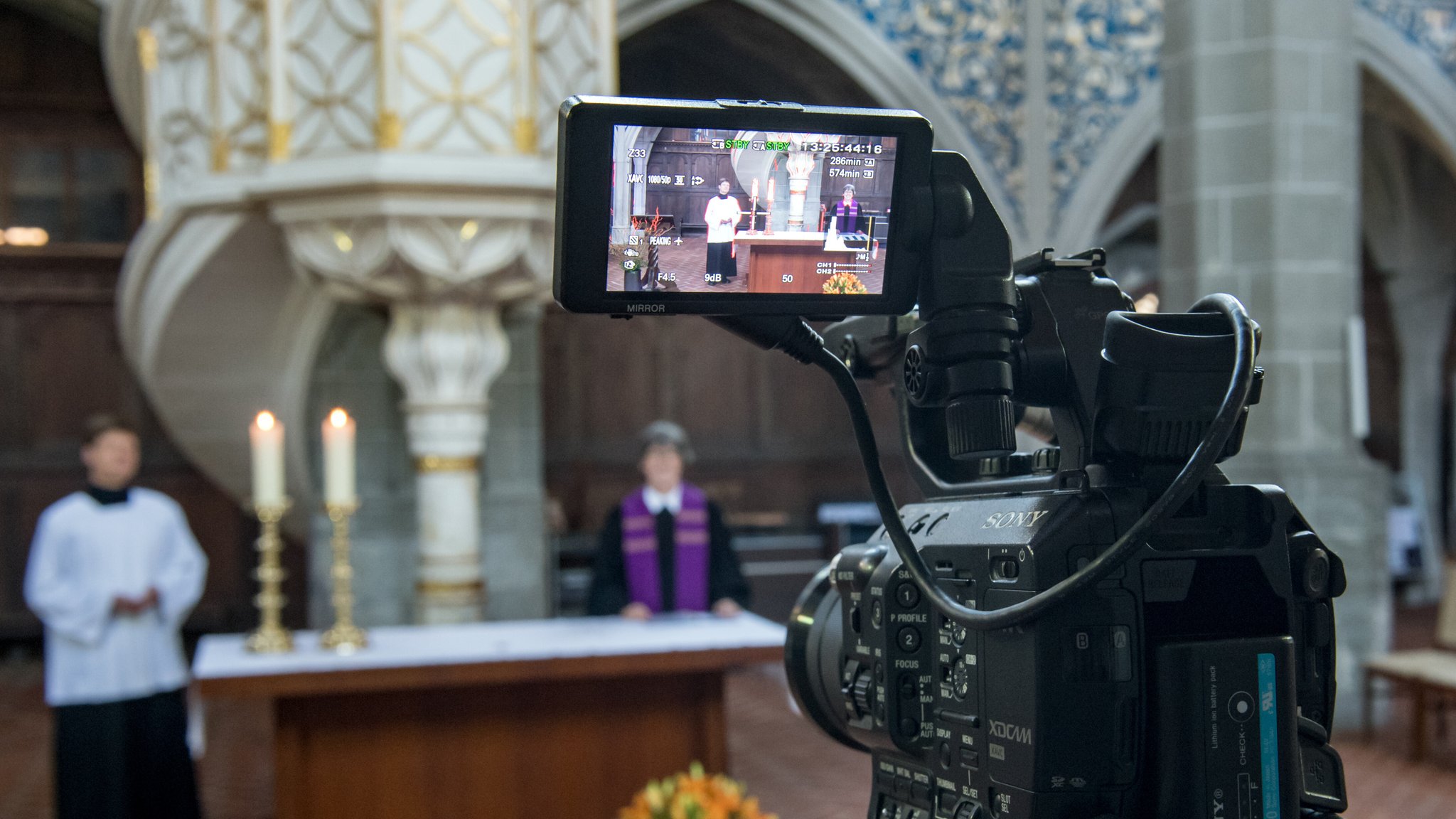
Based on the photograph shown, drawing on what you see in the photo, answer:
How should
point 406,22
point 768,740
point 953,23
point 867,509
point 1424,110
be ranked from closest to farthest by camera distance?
point 406,22
point 768,740
point 953,23
point 1424,110
point 867,509

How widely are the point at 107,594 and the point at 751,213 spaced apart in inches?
154

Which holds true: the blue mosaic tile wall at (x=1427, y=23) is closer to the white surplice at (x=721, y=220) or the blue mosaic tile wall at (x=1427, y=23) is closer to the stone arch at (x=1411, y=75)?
the stone arch at (x=1411, y=75)

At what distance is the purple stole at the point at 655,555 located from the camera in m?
5.38

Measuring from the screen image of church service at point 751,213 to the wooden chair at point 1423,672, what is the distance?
5.03 m

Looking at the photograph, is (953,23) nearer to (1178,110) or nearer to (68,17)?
(1178,110)

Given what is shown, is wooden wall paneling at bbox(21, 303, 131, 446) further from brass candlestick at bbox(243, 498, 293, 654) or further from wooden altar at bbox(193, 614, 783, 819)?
brass candlestick at bbox(243, 498, 293, 654)

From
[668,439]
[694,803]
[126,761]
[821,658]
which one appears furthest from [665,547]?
[821,658]

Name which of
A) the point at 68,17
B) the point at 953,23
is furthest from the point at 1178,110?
the point at 68,17

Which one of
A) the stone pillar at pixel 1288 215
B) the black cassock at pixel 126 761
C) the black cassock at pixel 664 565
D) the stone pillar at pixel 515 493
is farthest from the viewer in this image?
the stone pillar at pixel 515 493

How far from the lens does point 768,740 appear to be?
6.60m

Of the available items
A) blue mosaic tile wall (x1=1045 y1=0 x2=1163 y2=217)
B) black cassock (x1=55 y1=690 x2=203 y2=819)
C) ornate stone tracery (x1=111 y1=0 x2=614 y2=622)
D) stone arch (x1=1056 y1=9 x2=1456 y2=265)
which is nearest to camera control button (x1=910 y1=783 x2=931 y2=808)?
black cassock (x1=55 y1=690 x2=203 y2=819)

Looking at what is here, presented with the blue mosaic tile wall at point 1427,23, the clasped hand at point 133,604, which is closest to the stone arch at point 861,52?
the blue mosaic tile wall at point 1427,23

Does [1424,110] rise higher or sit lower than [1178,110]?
higher

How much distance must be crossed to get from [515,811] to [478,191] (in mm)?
2370
